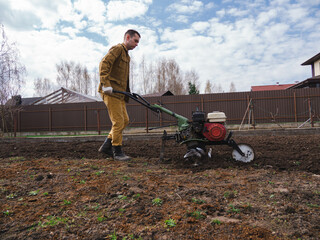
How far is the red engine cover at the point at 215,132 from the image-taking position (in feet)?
11.4

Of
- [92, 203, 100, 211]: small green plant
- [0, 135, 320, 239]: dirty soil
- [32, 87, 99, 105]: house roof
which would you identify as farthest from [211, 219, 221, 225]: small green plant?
[32, 87, 99, 105]: house roof

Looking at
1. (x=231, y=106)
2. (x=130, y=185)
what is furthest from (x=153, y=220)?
(x=231, y=106)

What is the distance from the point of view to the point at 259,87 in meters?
45.4

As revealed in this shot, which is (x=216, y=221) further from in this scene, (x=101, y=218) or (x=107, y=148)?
(x=107, y=148)

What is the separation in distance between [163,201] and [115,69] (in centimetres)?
270

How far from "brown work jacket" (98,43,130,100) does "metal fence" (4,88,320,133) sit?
29.2 ft

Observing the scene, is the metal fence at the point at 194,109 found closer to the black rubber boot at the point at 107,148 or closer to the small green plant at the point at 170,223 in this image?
the black rubber boot at the point at 107,148

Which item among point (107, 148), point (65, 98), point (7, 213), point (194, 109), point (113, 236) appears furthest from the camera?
point (65, 98)

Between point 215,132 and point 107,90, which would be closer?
point 215,132

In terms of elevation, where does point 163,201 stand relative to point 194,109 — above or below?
below

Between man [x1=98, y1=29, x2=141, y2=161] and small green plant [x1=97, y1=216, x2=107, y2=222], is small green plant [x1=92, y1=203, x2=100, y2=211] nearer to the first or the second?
small green plant [x1=97, y1=216, x2=107, y2=222]

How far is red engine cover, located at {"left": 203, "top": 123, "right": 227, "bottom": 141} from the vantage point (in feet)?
11.4

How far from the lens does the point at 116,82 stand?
4102 mm

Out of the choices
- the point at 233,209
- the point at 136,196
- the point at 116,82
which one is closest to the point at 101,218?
the point at 136,196
